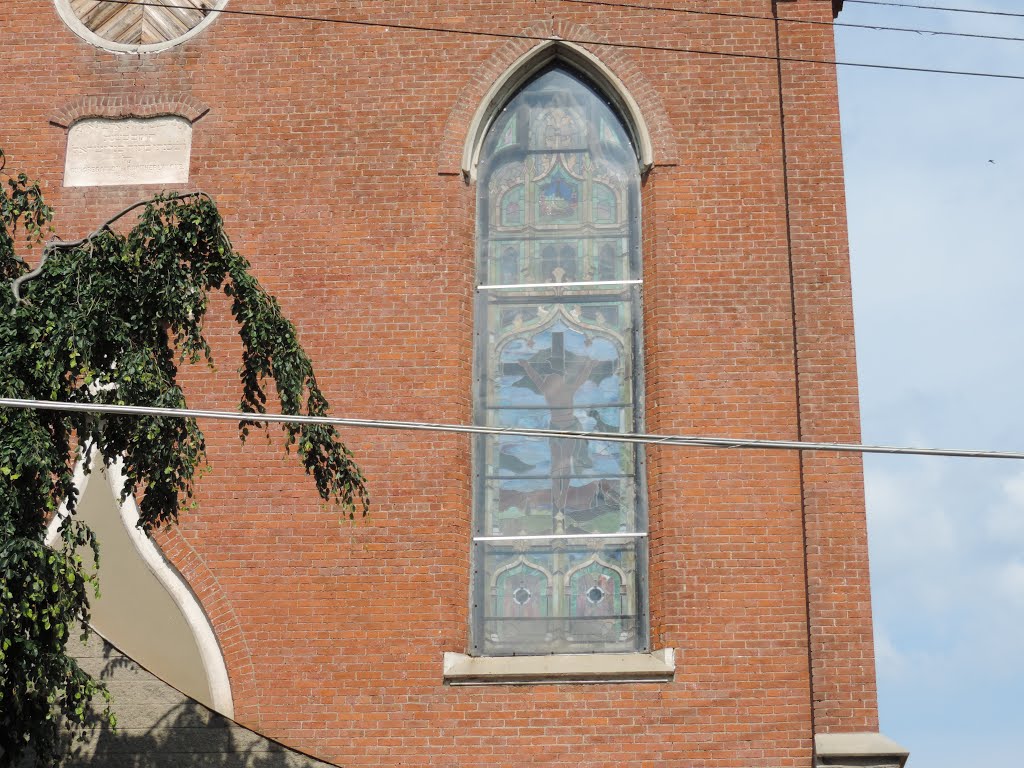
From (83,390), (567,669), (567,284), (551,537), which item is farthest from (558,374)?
(83,390)

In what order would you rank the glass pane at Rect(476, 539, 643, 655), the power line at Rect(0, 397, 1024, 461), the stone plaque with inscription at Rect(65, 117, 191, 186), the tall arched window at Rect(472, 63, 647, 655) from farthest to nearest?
the stone plaque with inscription at Rect(65, 117, 191, 186), the tall arched window at Rect(472, 63, 647, 655), the glass pane at Rect(476, 539, 643, 655), the power line at Rect(0, 397, 1024, 461)

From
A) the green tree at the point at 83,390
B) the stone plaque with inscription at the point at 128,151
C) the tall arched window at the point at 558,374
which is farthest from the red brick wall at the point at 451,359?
the green tree at the point at 83,390

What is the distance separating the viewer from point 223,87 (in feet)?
43.9

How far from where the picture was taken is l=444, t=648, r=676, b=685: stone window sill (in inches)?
441

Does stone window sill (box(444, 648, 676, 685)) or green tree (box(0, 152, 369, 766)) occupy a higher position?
Result: green tree (box(0, 152, 369, 766))

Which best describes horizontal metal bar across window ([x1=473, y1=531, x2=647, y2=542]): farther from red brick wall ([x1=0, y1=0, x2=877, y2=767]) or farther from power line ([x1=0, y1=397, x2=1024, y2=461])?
power line ([x1=0, y1=397, x2=1024, y2=461])

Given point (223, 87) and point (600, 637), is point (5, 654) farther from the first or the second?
point (223, 87)

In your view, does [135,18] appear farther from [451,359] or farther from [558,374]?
[558,374]

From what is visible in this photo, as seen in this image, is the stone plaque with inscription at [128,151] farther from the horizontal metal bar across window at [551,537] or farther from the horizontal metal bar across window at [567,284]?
the horizontal metal bar across window at [551,537]

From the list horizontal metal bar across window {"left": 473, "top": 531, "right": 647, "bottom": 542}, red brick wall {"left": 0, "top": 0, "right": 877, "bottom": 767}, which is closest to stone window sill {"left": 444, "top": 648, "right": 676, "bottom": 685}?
red brick wall {"left": 0, "top": 0, "right": 877, "bottom": 767}

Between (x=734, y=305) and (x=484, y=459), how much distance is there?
7.32ft

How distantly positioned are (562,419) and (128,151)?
427cm

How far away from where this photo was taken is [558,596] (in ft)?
39.0

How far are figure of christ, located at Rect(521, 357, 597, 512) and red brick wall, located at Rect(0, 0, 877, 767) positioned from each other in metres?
0.57
